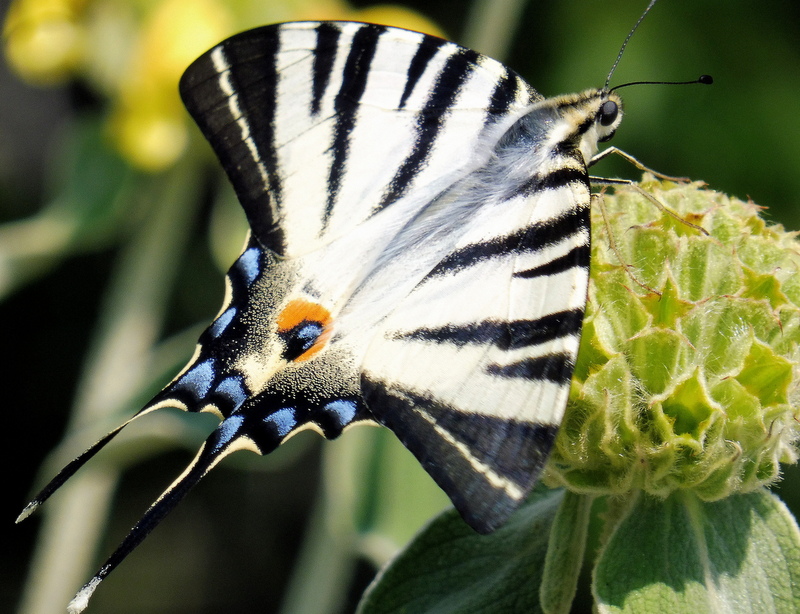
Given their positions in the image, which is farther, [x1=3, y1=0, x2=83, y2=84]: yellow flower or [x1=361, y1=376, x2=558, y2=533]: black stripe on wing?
[x1=3, y1=0, x2=83, y2=84]: yellow flower

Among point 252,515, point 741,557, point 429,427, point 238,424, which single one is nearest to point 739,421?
point 741,557

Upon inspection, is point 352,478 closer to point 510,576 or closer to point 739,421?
point 510,576

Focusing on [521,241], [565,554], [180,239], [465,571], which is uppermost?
[521,241]

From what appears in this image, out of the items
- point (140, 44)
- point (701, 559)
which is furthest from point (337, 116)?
point (140, 44)

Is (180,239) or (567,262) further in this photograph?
(180,239)

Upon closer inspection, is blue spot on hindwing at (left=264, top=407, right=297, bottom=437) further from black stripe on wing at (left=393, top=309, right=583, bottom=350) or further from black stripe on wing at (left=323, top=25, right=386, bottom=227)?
black stripe on wing at (left=323, top=25, right=386, bottom=227)

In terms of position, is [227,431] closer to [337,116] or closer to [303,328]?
[303,328]

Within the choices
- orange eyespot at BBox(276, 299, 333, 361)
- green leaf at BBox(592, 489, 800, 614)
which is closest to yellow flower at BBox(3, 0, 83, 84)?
orange eyespot at BBox(276, 299, 333, 361)

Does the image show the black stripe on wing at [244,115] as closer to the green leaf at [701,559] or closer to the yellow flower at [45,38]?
the green leaf at [701,559]
